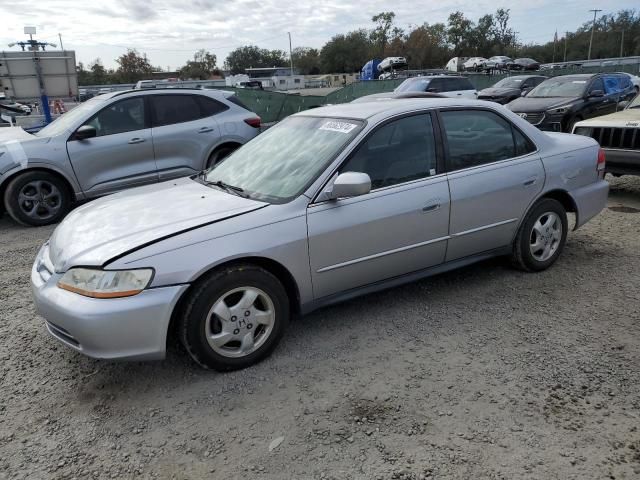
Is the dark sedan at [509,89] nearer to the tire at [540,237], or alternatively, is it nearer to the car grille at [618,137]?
the car grille at [618,137]

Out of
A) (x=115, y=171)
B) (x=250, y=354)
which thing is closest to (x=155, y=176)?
(x=115, y=171)

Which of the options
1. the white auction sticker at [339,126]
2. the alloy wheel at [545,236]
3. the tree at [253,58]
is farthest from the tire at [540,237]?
the tree at [253,58]

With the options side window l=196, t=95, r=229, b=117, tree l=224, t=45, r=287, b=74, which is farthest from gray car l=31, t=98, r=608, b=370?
tree l=224, t=45, r=287, b=74

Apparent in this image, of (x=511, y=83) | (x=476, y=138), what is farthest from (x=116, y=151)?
(x=511, y=83)

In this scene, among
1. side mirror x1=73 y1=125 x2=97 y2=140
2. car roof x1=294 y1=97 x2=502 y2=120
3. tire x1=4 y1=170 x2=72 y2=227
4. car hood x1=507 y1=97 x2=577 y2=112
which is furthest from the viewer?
car hood x1=507 y1=97 x2=577 y2=112

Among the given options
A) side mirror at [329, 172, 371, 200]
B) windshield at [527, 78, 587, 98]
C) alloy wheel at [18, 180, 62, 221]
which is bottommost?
alloy wheel at [18, 180, 62, 221]

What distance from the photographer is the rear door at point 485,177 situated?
3.88 metres

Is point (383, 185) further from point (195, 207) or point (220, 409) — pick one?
point (220, 409)

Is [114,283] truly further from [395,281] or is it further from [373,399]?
[395,281]

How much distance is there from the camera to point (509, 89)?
17.0 metres

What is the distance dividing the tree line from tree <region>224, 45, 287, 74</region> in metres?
6.90

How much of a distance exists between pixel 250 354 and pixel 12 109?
12607 mm

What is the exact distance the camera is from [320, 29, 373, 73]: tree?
9938 cm

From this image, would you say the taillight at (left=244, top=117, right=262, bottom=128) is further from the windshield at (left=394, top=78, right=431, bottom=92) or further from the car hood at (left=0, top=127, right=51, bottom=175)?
the windshield at (left=394, top=78, right=431, bottom=92)
